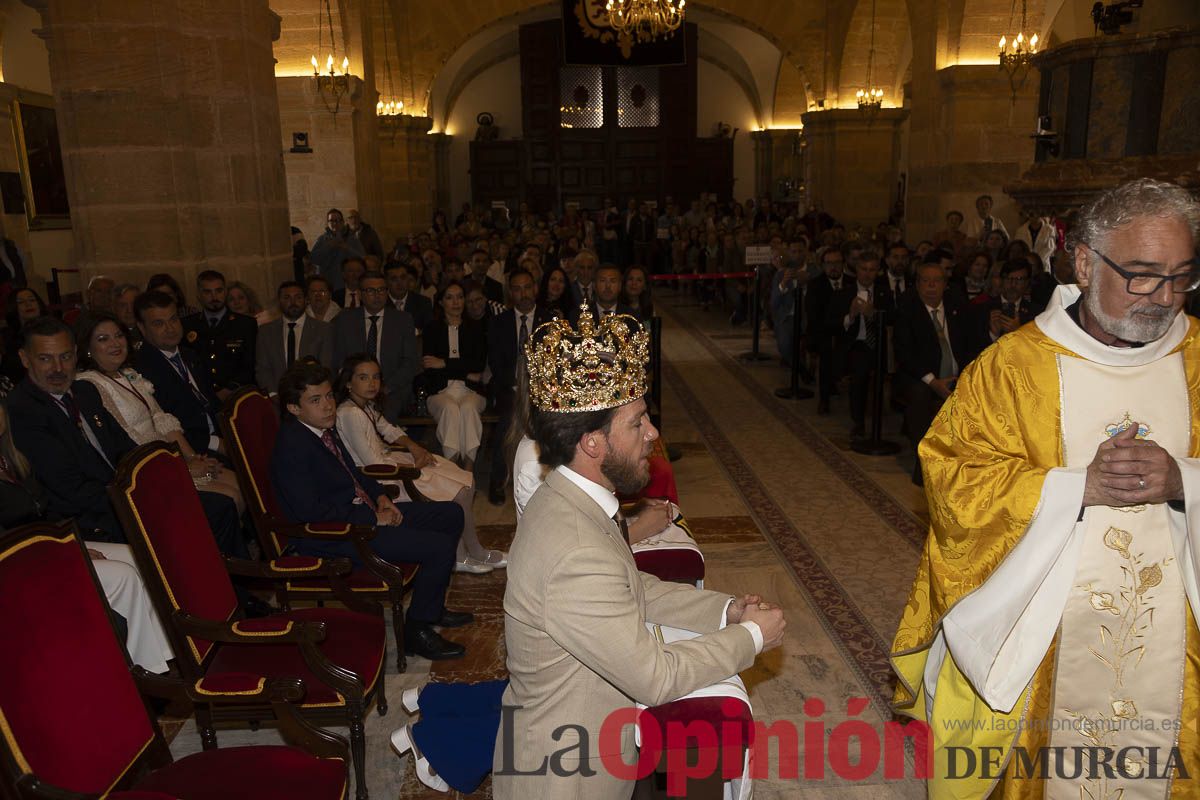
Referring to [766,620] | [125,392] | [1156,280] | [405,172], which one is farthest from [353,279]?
[405,172]


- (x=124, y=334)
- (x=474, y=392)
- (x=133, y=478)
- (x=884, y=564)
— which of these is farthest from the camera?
(x=474, y=392)

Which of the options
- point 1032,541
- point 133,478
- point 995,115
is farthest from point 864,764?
point 995,115

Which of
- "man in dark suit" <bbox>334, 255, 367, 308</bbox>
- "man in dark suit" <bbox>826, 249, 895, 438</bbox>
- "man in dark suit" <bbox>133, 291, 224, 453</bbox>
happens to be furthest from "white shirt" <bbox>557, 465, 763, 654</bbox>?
"man in dark suit" <bbox>334, 255, 367, 308</bbox>

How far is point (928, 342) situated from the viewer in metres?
6.64

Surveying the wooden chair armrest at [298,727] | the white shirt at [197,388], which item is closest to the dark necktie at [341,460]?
the white shirt at [197,388]

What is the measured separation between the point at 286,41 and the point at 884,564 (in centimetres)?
929

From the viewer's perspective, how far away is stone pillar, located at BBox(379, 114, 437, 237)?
685 inches

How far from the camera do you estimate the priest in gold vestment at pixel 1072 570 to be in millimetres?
Answer: 2385

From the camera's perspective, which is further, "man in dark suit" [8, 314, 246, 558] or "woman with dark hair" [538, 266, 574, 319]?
"woman with dark hair" [538, 266, 574, 319]

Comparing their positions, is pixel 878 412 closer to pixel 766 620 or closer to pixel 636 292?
pixel 636 292

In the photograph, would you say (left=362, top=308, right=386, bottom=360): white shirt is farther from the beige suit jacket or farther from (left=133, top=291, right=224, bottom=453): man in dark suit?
the beige suit jacket

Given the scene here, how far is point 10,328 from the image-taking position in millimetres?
6996

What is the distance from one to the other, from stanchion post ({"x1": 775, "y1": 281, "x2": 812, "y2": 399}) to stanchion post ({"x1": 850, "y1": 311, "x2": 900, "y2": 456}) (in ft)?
5.42

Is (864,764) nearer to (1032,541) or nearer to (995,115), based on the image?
(1032,541)
